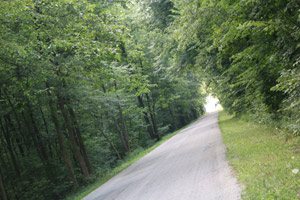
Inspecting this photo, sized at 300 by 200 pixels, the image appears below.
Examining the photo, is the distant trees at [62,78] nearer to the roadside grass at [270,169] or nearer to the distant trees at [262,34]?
the distant trees at [262,34]

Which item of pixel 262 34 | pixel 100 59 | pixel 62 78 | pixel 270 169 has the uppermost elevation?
pixel 62 78

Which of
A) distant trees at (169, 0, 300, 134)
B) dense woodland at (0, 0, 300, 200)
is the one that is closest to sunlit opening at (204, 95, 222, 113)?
dense woodland at (0, 0, 300, 200)

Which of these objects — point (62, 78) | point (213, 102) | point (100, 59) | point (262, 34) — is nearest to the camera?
point (262, 34)

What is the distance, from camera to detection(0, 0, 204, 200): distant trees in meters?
8.80

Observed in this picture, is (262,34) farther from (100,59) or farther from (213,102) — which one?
(213,102)

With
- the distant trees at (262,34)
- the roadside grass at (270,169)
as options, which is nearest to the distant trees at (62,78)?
the distant trees at (262,34)

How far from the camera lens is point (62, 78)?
1142 centimetres

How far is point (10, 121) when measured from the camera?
19.0 meters

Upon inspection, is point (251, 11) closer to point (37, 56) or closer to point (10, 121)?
point (37, 56)

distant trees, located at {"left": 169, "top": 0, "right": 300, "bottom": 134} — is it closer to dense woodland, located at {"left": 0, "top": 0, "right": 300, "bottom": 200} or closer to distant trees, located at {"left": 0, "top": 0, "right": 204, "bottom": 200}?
dense woodland, located at {"left": 0, "top": 0, "right": 300, "bottom": 200}

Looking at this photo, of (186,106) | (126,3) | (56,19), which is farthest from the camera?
(186,106)

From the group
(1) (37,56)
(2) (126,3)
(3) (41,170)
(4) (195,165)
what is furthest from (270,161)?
(3) (41,170)

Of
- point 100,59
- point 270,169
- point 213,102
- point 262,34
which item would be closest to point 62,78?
point 100,59

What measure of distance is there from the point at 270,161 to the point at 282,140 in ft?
6.88
